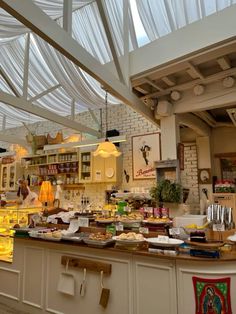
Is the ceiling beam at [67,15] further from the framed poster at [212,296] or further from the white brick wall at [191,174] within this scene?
the white brick wall at [191,174]

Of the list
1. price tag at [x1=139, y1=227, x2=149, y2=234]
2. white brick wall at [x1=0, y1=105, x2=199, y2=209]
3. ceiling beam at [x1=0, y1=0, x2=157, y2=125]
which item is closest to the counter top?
price tag at [x1=139, y1=227, x2=149, y2=234]

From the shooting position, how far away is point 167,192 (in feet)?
14.9

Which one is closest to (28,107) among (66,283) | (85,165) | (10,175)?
(85,165)

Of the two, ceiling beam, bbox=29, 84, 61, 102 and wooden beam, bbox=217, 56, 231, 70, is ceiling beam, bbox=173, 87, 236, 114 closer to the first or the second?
wooden beam, bbox=217, 56, 231, 70

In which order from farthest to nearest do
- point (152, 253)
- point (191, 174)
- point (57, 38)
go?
point (191, 174), point (152, 253), point (57, 38)

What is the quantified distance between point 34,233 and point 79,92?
4113mm

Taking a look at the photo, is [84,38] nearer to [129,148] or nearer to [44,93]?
Result: [44,93]

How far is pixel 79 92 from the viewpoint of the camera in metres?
6.78

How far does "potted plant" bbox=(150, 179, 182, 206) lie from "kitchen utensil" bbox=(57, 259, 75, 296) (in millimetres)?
1950

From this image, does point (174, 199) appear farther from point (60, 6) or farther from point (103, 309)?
point (60, 6)

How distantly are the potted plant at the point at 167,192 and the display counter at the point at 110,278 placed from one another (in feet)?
5.71

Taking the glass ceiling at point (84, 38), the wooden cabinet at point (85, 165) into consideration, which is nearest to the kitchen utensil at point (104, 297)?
the glass ceiling at point (84, 38)

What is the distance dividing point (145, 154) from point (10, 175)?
196 inches

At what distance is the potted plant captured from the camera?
4.50 metres
